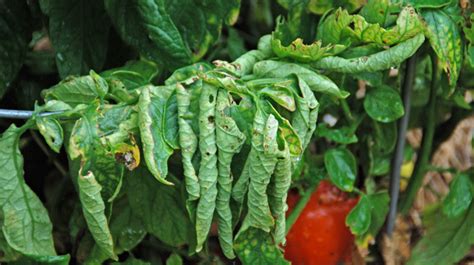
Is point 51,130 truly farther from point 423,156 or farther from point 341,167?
point 423,156

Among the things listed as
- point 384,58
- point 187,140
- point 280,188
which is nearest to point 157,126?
point 187,140

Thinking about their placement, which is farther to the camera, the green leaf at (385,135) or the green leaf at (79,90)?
the green leaf at (385,135)

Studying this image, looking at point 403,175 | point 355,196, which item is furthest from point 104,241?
point 403,175

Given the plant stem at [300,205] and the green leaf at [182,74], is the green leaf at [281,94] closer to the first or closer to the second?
the green leaf at [182,74]

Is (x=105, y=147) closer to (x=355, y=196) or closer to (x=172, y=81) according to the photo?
(x=172, y=81)

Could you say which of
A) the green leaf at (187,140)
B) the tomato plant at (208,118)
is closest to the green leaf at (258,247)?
the tomato plant at (208,118)

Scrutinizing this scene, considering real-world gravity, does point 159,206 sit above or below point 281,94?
below
